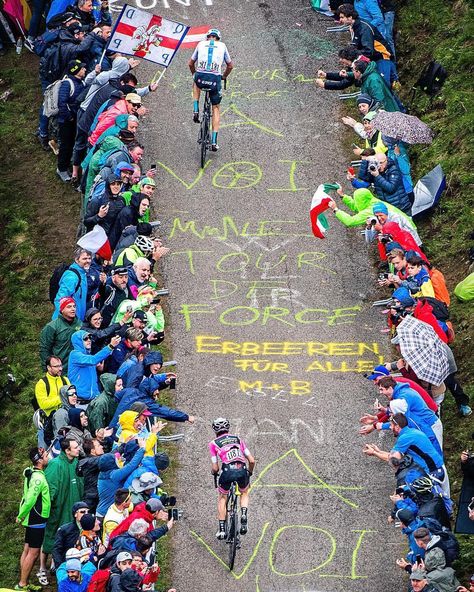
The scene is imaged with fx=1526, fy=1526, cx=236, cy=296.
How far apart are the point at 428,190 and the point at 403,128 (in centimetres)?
188

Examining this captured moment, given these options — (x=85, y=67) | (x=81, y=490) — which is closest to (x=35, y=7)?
(x=85, y=67)

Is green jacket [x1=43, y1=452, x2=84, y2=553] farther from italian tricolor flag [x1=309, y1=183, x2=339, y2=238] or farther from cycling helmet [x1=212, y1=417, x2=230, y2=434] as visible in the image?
italian tricolor flag [x1=309, y1=183, x2=339, y2=238]

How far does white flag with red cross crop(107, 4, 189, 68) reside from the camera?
25.9 meters

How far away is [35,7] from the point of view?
31.6 meters

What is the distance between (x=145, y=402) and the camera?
1983cm

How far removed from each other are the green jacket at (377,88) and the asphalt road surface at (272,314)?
151 centimetres

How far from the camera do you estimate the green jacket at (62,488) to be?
19.2 m

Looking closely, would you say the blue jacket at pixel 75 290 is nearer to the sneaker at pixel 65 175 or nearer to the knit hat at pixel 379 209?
the knit hat at pixel 379 209

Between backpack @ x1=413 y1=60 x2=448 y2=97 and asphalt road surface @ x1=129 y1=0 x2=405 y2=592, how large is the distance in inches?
70.8

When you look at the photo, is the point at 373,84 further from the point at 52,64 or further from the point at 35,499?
the point at 35,499

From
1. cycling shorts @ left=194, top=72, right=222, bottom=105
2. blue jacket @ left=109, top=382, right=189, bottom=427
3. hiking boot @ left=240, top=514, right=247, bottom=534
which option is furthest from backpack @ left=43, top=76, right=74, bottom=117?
hiking boot @ left=240, top=514, right=247, bottom=534

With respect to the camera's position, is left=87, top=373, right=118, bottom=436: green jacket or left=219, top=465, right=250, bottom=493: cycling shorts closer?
left=219, top=465, right=250, bottom=493: cycling shorts

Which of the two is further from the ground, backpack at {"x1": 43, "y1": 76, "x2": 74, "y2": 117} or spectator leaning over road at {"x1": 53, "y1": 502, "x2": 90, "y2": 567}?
spectator leaning over road at {"x1": 53, "y1": 502, "x2": 90, "y2": 567}

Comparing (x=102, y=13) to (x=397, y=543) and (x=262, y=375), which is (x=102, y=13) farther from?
(x=397, y=543)
